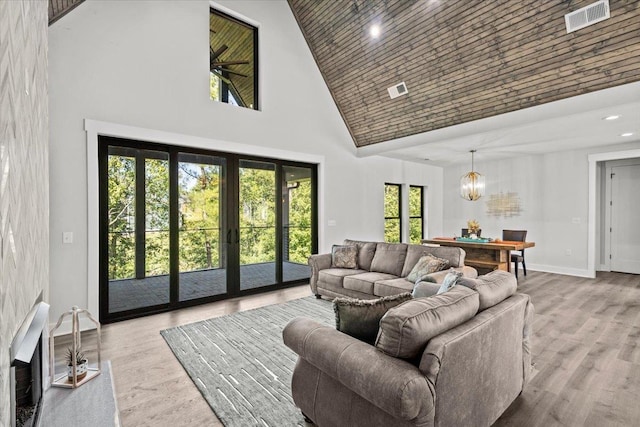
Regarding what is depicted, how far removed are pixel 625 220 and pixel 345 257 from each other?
624 centimetres

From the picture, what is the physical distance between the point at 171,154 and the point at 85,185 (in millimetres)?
1089

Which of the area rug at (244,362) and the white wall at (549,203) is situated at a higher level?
the white wall at (549,203)

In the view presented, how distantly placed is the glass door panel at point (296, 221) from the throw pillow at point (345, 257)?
3.46 ft

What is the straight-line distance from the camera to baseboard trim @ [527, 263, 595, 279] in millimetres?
6304

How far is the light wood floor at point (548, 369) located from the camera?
6.87 ft

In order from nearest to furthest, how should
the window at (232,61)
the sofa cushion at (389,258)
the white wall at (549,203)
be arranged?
the sofa cushion at (389,258), the window at (232,61), the white wall at (549,203)

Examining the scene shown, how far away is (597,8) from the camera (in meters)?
3.17

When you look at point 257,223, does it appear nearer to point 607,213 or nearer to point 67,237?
point 67,237

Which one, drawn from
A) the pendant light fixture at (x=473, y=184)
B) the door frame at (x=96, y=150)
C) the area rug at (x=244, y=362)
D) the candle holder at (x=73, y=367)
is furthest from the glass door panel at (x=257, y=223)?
the pendant light fixture at (x=473, y=184)

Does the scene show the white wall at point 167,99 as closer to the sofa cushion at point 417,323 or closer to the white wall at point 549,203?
the white wall at point 549,203

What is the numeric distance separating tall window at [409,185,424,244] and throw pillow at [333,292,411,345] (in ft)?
21.6

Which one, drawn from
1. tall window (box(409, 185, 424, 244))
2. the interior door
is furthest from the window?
the interior door

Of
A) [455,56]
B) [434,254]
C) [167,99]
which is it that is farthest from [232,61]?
[434,254]

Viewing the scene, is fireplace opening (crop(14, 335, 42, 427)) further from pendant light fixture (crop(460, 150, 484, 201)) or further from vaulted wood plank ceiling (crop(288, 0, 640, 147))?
pendant light fixture (crop(460, 150, 484, 201))
